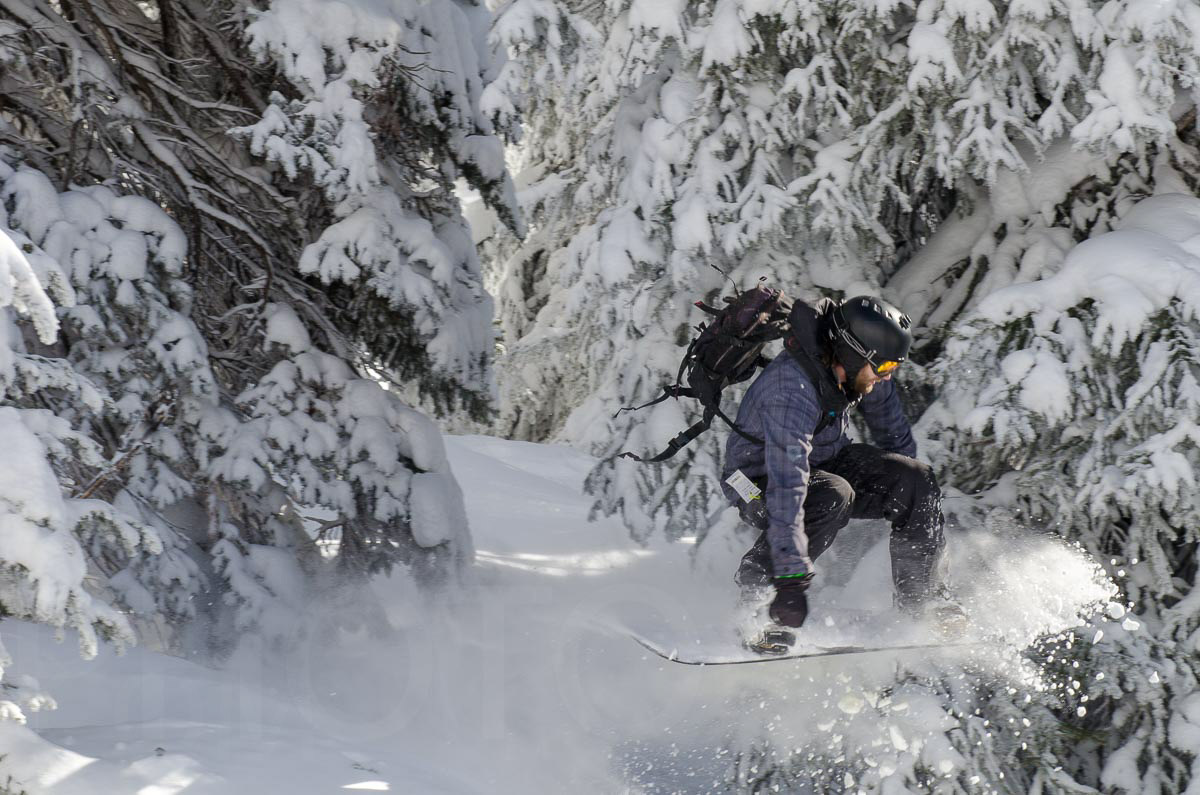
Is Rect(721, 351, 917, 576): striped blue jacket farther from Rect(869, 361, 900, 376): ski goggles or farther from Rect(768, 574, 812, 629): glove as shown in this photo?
Rect(869, 361, 900, 376): ski goggles

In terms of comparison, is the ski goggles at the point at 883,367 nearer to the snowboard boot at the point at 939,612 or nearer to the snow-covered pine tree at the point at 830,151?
the snowboard boot at the point at 939,612

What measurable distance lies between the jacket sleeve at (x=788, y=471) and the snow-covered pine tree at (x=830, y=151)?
71.0 inches

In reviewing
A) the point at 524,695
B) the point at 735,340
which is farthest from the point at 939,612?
the point at 524,695

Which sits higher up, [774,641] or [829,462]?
[829,462]

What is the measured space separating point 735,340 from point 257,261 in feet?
15.7

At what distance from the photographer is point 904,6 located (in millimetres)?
6703

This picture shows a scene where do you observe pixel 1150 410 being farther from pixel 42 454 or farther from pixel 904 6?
pixel 42 454

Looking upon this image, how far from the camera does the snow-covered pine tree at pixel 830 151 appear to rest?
245 inches

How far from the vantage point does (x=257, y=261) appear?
8.91m

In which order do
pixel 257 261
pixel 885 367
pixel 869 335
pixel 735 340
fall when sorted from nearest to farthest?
pixel 869 335
pixel 885 367
pixel 735 340
pixel 257 261

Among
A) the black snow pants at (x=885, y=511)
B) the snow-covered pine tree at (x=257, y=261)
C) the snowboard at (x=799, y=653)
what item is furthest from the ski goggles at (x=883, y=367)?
the snow-covered pine tree at (x=257, y=261)

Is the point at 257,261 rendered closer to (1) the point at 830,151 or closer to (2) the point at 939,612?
(1) the point at 830,151

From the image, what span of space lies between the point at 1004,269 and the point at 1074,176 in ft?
2.18

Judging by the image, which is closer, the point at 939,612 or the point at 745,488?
the point at 745,488
